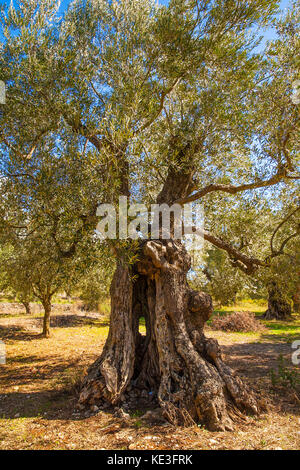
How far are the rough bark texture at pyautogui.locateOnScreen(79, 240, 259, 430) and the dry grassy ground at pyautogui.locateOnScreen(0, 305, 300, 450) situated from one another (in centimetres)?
37

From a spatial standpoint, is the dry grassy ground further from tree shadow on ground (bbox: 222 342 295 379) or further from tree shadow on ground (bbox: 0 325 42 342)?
tree shadow on ground (bbox: 0 325 42 342)

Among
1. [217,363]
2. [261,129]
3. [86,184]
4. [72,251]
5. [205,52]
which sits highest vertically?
[205,52]

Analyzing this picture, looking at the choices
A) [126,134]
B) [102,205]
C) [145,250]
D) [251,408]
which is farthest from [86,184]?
[251,408]

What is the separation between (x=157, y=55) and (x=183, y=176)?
319cm

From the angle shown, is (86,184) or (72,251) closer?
(86,184)

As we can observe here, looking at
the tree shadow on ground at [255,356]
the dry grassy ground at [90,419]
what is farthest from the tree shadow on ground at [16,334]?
the tree shadow on ground at [255,356]

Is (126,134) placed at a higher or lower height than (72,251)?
higher

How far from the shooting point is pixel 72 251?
6.58 m

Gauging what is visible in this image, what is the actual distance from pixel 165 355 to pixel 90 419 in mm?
→ 1951

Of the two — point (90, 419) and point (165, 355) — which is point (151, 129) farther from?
point (90, 419)

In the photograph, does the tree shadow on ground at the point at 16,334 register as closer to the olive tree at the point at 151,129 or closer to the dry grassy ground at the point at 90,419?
the dry grassy ground at the point at 90,419

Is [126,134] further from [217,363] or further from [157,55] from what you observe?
[217,363]

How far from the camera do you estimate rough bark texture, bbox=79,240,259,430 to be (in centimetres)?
570
